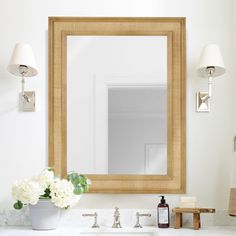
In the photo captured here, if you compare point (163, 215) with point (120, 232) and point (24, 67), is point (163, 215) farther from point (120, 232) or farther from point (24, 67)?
point (24, 67)

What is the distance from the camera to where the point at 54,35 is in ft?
9.21

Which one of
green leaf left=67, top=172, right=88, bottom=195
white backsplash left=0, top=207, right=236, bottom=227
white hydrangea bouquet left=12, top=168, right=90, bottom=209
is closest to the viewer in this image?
white hydrangea bouquet left=12, top=168, right=90, bottom=209

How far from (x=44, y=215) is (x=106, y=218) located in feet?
1.15

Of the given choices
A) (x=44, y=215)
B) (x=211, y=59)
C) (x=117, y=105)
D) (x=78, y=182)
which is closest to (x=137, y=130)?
(x=117, y=105)

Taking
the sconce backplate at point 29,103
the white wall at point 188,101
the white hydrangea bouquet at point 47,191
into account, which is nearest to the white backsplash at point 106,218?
the white wall at point 188,101

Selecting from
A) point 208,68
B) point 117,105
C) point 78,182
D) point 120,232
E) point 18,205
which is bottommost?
point 120,232

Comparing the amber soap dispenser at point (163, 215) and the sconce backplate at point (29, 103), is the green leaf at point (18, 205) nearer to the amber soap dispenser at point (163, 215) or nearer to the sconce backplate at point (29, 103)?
the sconce backplate at point (29, 103)

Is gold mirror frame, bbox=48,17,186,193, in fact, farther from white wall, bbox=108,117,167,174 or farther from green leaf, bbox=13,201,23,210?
green leaf, bbox=13,201,23,210

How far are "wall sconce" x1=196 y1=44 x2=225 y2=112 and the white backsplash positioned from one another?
0.58m

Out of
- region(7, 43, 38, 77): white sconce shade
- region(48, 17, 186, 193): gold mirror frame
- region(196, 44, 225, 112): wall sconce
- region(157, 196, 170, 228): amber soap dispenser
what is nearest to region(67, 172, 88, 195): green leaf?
region(48, 17, 186, 193): gold mirror frame

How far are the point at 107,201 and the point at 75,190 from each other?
24 cm

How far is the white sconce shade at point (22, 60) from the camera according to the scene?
2.66m

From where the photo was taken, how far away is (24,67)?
2.71 metres

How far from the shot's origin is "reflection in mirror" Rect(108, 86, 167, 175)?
2.77 meters
